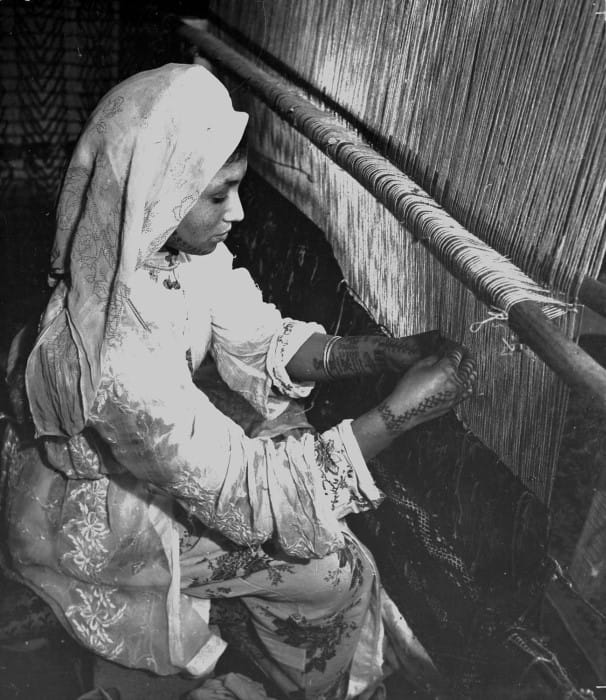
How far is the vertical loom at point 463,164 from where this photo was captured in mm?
898

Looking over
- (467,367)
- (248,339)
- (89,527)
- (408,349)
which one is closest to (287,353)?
(248,339)

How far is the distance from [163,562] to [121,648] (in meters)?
0.18

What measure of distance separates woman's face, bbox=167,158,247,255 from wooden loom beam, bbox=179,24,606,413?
0.19 meters

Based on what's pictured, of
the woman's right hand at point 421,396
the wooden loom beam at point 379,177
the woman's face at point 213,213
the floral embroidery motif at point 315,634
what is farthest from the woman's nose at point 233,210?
the floral embroidery motif at point 315,634

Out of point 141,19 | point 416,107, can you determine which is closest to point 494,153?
point 416,107

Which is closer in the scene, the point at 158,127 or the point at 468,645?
the point at 158,127

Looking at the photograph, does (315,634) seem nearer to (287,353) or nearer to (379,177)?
(287,353)

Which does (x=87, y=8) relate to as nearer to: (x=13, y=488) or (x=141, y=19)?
(x=141, y=19)

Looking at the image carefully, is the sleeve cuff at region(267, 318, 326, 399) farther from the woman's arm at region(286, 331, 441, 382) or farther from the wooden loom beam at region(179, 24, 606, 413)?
the wooden loom beam at region(179, 24, 606, 413)

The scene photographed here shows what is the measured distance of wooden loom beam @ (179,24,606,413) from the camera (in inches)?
34.1

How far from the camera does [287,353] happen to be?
4.12 ft

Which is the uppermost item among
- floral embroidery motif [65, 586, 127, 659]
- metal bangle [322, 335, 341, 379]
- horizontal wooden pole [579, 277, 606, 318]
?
horizontal wooden pole [579, 277, 606, 318]

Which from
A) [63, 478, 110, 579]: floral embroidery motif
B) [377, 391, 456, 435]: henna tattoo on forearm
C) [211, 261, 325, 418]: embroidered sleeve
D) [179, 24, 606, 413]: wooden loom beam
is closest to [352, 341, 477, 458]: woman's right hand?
[377, 391, 456, 435]: henna tattoo on forearm

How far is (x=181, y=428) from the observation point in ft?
3.69
